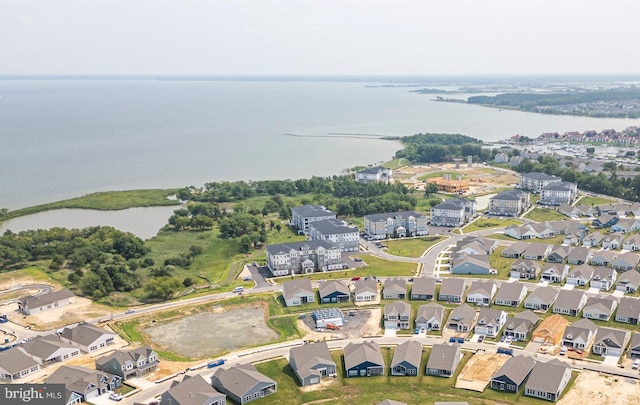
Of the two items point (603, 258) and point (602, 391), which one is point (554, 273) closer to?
point (603, 258)

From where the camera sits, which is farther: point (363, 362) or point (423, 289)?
point (423, 289)

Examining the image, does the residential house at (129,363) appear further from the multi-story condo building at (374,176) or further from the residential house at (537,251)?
the multi-story condo building at (374,176)

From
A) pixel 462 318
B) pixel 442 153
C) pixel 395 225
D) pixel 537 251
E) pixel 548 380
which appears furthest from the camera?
pixel 442 153

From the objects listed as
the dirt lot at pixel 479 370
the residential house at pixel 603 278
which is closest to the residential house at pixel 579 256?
the residential house at pixel 603 278

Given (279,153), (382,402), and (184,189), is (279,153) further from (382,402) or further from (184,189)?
(382,402)

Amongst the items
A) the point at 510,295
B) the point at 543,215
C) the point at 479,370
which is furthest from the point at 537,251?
the point at 479,370

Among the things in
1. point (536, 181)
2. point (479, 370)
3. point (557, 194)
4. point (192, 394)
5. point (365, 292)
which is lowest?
point (479, 370)

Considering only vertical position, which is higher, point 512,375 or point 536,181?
point 536,181

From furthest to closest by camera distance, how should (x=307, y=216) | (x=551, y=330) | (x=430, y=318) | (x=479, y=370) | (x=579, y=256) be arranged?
(x=307, y=216) → (x=579, y=256) → (x=430, y=318) → (x=551, y=330) → (x=479, y=370)
